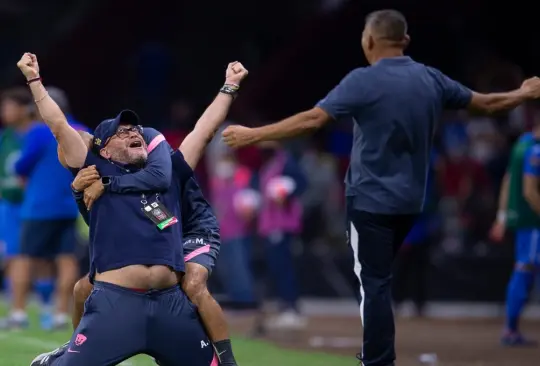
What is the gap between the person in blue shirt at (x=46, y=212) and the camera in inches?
548

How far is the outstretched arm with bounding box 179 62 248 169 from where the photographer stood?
26.6 ft

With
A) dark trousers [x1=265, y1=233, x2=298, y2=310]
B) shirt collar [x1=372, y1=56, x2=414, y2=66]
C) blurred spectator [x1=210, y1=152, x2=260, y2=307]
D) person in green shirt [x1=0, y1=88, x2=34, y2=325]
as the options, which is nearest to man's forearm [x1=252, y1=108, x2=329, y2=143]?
shirt collar [x1=372, y1=56, x2=414, y2=66]

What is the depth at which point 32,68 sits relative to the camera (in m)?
7.70

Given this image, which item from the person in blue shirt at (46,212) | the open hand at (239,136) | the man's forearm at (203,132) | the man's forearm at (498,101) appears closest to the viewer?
the man's forearm at (203,132)

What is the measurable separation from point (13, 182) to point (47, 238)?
1163 mm

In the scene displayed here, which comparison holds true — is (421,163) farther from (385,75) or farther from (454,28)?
(454,28)

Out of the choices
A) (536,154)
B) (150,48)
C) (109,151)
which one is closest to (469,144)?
(150,48)

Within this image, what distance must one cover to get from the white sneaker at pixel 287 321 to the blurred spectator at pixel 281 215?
28cm

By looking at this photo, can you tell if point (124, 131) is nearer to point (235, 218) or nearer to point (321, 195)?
point (235, 218)

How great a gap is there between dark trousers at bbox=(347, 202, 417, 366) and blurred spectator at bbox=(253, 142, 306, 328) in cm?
646

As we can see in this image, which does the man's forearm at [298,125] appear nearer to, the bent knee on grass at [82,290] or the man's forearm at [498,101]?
the man's forearm at [498,101]

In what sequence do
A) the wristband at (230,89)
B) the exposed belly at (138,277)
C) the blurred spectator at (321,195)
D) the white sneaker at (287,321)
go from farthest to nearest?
the blurred spectator at (321,195) → the white sneaker at (287,321) → the wristband at (230,89) → the exposed belly at (138,277)

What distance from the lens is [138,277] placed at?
7.52 meters

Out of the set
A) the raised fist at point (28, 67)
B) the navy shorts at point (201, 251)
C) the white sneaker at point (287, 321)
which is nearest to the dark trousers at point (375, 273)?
the navy shorts at point (201, 251)
